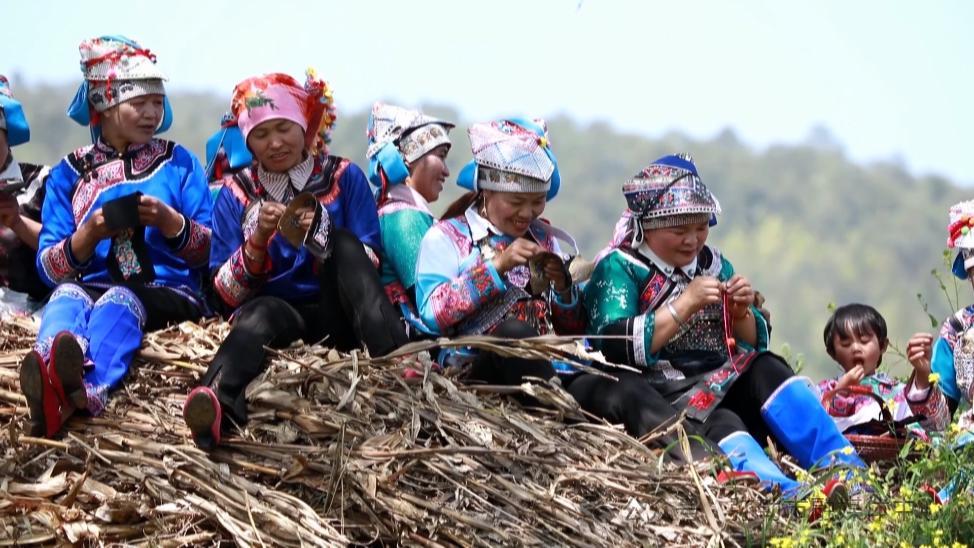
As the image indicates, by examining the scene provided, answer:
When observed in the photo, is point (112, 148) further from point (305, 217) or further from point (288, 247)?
point (305, 217)

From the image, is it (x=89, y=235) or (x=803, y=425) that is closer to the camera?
(x=803, y=425)

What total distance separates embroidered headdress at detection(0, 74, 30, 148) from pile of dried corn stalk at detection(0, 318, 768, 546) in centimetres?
162

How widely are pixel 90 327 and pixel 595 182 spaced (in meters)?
90.4

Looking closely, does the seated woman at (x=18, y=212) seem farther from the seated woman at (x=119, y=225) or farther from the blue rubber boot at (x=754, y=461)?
the blue rubber boot at (x=754, y=461)

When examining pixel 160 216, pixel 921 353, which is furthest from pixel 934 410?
pixel 160 216

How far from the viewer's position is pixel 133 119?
777 cm

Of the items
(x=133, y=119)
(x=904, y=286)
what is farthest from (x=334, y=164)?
(x=904, y=286)

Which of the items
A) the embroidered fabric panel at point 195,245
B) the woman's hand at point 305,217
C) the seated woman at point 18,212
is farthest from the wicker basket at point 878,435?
the seated woman at point 18,212

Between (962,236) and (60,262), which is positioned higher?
(962,236)

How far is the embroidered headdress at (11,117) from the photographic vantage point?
808 centimetres

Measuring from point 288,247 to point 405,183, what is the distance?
1351 millimetres

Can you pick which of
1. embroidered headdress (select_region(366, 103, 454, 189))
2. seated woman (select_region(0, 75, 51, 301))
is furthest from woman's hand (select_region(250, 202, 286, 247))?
embroidered headdress (select_region(366, 103, 454, 189))

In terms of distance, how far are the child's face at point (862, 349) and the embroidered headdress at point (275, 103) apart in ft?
9.59

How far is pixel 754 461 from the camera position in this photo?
690cm
